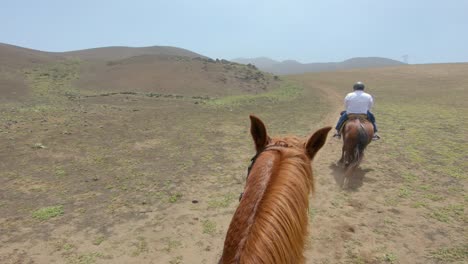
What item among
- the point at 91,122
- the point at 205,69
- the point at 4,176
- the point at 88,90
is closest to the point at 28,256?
the point at 4,176

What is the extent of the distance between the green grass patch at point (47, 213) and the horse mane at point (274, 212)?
5764mm

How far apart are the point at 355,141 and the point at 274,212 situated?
6.95 m

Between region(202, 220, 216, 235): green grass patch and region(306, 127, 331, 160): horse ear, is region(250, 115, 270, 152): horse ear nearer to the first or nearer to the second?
region(306, 127, 331, 160): horse ear

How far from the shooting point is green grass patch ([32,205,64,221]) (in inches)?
236

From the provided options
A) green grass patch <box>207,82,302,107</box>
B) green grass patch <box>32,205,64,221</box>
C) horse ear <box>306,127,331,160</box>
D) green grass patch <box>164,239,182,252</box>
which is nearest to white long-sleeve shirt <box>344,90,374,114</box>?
green grass patch <box>164,239,182,252</box>

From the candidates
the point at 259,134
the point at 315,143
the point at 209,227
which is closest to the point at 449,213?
the point at 209,227

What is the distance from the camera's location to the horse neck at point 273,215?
1.63 meters

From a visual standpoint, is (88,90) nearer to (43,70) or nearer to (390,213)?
(43,70)

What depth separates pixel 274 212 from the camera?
173cm

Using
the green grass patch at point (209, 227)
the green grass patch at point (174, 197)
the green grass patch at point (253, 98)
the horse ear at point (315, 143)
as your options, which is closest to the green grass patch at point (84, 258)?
the green grass patch at point (209, 227)

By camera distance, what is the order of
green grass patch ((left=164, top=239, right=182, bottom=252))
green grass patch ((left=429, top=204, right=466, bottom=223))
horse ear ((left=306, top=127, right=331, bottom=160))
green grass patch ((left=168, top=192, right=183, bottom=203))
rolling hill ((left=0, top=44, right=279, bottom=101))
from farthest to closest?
1. rolling hill ((left=0, top=44, right=279, bottom=101))
2. green grass patch ((left=168, top=192, right=183, bottom=203))
3. green grass patch ((left=429, top=204, right=466, bottom=223))
4. green grass patch ((left=164, top=239, right=182, bottom=252))
5. horse ear ((left=306, top=127, right=331, bottom=160))

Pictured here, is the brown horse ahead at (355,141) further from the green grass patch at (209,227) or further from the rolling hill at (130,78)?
the rolling hill at (130,78)

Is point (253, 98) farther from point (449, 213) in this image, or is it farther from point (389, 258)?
point (389, 258)

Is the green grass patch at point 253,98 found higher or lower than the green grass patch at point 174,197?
higher
